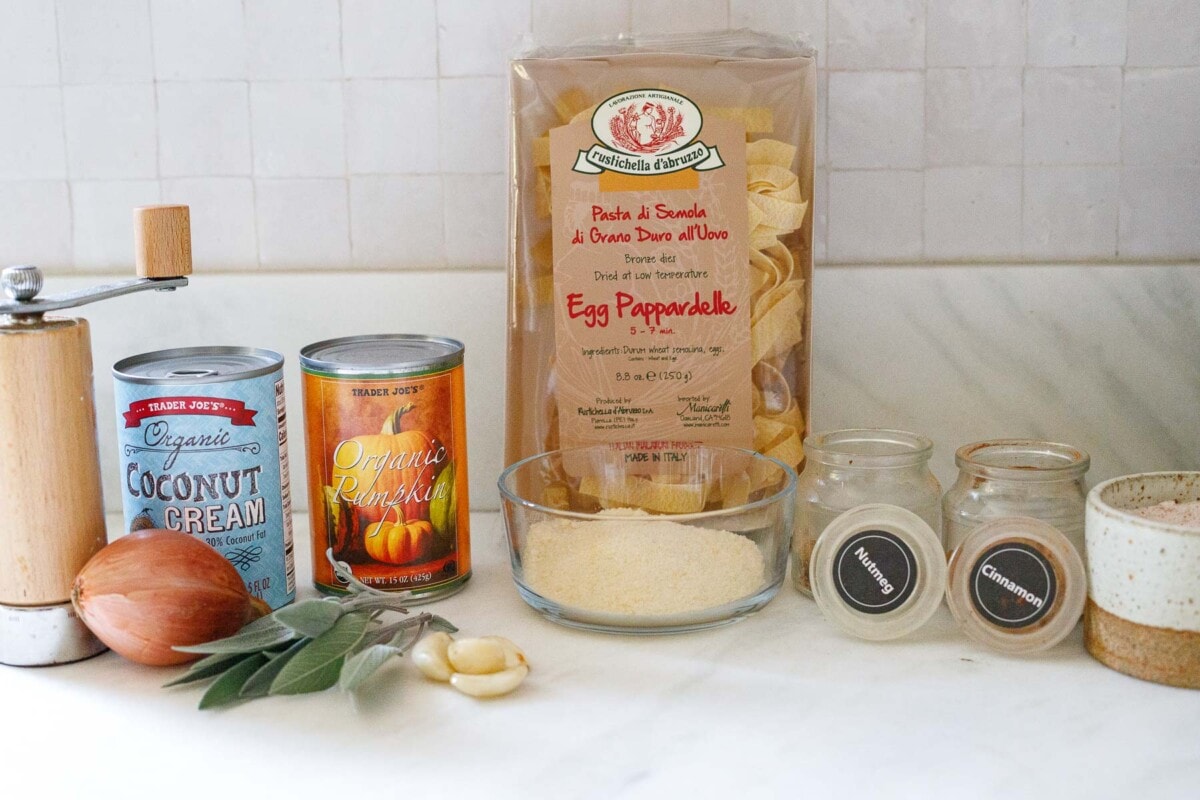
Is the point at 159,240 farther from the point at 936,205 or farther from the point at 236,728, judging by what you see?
the point at 936,205

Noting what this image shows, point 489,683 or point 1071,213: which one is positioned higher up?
point 1071,213

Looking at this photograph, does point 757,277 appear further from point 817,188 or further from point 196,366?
point 196,366

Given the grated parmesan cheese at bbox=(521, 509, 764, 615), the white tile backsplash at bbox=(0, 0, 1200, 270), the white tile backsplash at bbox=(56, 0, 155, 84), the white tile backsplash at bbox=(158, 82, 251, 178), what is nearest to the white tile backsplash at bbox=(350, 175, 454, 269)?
the white tile backsplash at bbox=(0, 0, 1200, 270)

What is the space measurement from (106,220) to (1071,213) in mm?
831

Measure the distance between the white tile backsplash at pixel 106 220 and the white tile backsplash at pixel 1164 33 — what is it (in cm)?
83

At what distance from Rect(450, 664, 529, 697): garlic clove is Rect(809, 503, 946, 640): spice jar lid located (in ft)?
0.70

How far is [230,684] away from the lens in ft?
2.19

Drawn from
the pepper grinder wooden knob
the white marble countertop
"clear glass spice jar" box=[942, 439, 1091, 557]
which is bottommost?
the white marble countertop

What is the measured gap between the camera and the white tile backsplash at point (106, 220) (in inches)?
39.7

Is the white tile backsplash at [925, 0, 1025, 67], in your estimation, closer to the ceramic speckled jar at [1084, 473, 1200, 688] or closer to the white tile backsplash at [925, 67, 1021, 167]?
the white tile backsplash at [925, 67, 1021, 167]

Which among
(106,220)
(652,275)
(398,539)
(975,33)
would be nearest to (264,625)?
(398,539)

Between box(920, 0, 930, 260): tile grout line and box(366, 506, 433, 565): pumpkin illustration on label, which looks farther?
box(920, 0, 930, 260): tile grout line

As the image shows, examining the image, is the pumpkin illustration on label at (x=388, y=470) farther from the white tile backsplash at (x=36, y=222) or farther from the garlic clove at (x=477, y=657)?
the white tile backsplash at (x=36, y=222)

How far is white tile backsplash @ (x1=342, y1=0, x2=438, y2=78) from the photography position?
96 cm
